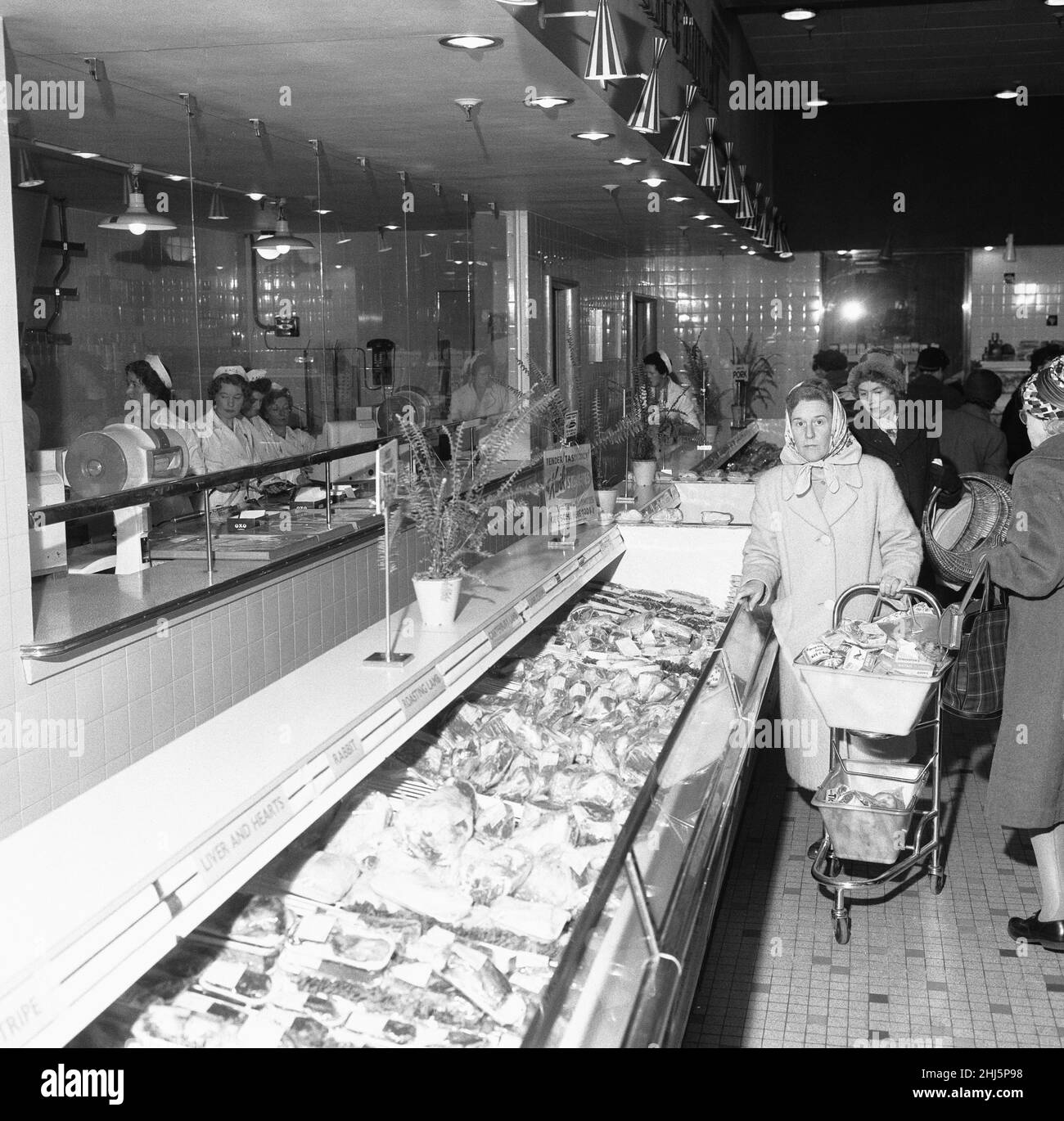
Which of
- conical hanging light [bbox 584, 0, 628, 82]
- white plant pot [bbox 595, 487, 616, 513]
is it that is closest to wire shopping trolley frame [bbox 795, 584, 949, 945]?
conical hanging light [bbox 584, 0, 628, 82]

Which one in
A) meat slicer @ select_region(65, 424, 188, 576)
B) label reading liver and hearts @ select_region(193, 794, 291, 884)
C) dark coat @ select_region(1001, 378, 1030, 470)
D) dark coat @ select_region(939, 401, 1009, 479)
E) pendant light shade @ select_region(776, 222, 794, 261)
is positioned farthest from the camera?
pendant light shade @ select_region(776, 222, 794, 261)

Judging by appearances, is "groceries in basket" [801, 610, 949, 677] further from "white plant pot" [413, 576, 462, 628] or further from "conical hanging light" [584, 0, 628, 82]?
"conical hanging light" [584, 0, 628, 82]

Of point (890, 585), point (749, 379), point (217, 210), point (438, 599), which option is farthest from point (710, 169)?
point (749, 379)

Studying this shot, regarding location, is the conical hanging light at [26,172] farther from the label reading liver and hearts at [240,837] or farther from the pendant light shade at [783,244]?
the pendant light shade at [783,244]

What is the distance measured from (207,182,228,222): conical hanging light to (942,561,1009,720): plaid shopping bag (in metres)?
4.24

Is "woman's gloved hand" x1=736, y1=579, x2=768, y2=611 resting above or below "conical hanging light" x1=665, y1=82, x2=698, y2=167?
below

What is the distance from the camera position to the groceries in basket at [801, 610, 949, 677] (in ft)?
10.8

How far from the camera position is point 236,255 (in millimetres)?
6434

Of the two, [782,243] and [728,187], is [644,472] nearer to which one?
[728,187]

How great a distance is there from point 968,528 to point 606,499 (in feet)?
6.72

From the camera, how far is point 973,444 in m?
6.96
